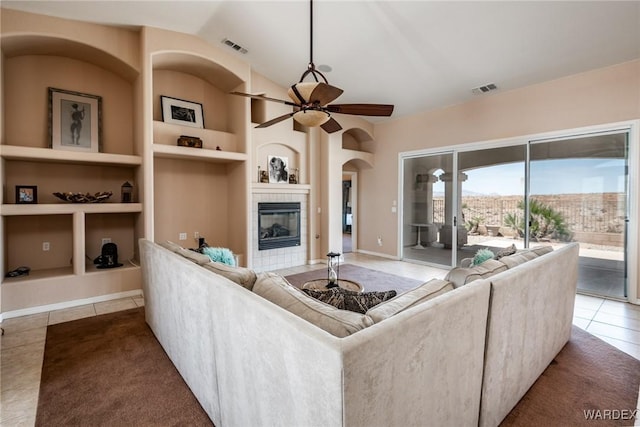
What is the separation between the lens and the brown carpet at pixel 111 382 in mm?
1858

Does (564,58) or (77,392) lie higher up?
(564,58)

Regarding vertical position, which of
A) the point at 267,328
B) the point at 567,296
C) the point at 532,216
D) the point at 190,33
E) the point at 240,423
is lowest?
the point at 240,423

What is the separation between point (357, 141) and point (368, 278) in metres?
3.63

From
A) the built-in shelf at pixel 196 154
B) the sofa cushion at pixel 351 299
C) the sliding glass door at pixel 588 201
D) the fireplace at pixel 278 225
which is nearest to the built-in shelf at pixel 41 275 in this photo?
the built-in shelf at pixel 196 154

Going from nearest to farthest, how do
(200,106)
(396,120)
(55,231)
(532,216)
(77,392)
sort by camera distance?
(77,392), (55,231), (532,216), (200,106), (396,120)

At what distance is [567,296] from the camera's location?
2.52 m

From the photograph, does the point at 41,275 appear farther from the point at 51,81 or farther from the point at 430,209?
the point at 430,209

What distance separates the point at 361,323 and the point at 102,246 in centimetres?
462

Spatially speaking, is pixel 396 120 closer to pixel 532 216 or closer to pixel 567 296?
pixel 532 216

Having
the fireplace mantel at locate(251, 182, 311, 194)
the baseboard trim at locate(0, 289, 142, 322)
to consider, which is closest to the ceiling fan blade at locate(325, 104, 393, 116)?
the fireplace mantel at locate(251, 182, 311, 194)

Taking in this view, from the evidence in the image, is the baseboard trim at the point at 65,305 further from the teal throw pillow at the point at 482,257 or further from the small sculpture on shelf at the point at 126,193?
the teal throw pillow at the point at 482,257

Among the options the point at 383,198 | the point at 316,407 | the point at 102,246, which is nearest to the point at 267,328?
the point at 316,407

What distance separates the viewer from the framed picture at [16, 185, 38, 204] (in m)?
3.68

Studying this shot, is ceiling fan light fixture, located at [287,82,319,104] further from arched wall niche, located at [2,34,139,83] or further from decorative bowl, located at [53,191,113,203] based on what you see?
decorative bowl, located at [53,191,113,203]
